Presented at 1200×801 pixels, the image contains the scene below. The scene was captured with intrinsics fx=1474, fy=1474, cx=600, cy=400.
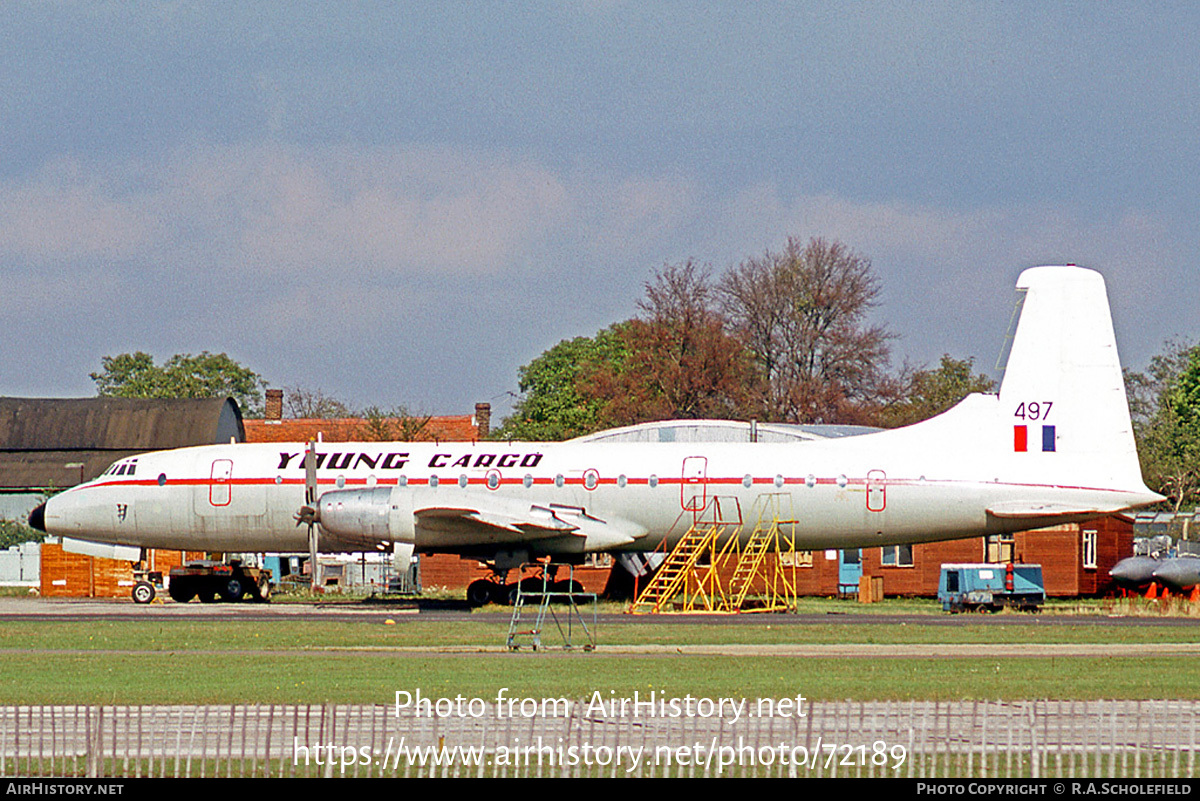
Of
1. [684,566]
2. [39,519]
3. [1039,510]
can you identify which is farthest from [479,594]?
[1039,510]

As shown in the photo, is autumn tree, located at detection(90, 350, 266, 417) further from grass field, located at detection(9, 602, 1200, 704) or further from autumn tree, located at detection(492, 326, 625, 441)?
grass field, located at detection(9, 602, 1200, 704)

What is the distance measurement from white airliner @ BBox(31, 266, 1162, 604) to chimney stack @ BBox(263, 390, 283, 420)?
60867 millimetres

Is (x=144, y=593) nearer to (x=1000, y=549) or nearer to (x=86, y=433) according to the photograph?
(x=1000, y=549)

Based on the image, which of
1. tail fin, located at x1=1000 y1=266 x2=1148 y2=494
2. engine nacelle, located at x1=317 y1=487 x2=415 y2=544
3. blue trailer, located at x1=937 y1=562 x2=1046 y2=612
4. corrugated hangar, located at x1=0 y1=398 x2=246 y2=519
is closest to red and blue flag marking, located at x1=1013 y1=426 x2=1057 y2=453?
tail fin, located at x1=1000 y1=266 x2=1148 y2=494

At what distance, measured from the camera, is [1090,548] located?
182ft

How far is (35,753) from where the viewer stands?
48.4 feet

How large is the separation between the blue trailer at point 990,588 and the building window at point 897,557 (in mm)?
8664

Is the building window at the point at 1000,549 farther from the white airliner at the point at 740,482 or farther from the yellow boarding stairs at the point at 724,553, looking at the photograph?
the yellow boarding stairs at the point at 724,553

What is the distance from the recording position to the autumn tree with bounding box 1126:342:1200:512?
8200 cm

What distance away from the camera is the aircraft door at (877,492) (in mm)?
42250

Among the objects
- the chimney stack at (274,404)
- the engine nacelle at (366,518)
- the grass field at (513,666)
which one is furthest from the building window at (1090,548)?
the chimney stack at (274,404)

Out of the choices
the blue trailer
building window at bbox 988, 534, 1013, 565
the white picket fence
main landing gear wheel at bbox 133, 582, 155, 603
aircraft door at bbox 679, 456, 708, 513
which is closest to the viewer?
the white picket fence

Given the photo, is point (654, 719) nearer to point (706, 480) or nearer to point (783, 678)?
point (783, 678)
